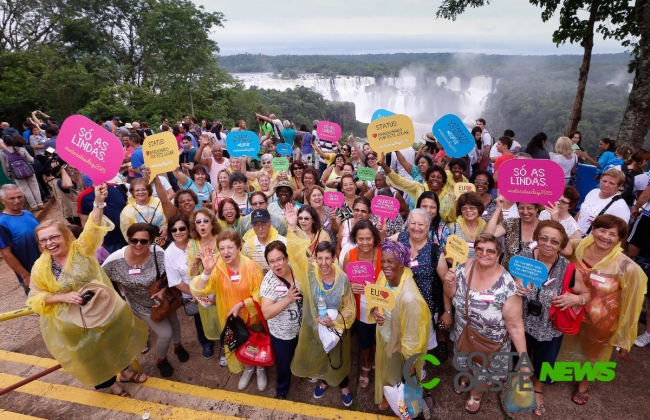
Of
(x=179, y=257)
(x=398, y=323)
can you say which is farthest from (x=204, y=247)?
(x=398, y=323)

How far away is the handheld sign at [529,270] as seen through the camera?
2.59 m

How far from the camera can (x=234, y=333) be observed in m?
3.11

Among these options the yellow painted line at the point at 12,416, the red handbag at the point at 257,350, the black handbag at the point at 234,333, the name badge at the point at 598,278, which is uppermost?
the name badge at the point at 598,278

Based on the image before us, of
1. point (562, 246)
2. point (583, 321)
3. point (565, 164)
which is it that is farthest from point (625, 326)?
point (565, 164)

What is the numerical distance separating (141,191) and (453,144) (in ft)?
13.5

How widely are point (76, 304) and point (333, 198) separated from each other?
2.73 metres

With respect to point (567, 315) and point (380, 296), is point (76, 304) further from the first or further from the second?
point (567, 315)

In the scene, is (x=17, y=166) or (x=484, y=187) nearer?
(x=484, y=187)

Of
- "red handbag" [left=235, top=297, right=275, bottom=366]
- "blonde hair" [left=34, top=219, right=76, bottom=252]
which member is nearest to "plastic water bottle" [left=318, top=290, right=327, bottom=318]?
"red handbag" [left=235, top=297, right=275, bottom=366]

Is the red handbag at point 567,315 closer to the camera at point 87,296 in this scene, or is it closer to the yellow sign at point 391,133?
the yellow sign at point 391,133

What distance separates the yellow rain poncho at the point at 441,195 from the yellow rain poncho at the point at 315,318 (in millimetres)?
1835

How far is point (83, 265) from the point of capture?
3.00 metres

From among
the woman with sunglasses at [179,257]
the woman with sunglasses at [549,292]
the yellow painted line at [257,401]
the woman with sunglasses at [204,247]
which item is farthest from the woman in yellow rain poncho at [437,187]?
the woman with sunglasses at [179,257]

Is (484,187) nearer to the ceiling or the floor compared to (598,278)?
nearer to the ceiling
